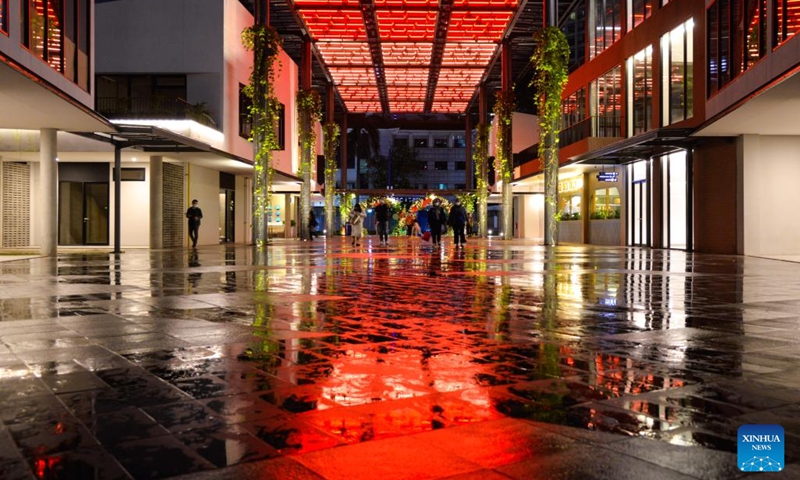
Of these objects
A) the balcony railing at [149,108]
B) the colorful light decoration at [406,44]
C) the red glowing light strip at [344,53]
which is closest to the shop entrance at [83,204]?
the balcony railing at [149,108]

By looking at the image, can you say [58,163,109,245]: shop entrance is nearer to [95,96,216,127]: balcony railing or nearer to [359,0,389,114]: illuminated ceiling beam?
[95,96,216,127]: balcony railing

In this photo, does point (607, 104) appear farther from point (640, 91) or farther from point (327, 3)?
point (327, 3)

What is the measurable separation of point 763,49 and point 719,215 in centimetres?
737

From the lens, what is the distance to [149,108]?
2995 cm

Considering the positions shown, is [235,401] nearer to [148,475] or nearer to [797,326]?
[148,475]

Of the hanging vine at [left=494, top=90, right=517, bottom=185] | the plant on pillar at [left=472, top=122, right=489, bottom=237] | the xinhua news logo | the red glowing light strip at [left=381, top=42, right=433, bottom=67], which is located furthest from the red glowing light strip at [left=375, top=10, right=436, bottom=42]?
the xinhua news logo

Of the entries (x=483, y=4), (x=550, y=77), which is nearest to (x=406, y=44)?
(x=483, y=4)

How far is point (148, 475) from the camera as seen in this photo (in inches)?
107

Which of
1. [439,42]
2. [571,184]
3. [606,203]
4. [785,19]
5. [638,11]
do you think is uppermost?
[439,42]

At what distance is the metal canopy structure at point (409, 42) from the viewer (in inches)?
1316

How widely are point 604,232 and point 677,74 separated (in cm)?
1024

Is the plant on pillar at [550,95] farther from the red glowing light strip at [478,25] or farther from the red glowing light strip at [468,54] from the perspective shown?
the red glowing light strip at [468,54]

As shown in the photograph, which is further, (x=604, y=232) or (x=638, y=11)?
(x=604, y=232)

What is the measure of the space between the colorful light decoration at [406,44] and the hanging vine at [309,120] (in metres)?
2.48
